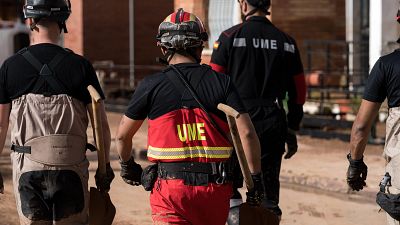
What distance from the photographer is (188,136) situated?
16.5 ft

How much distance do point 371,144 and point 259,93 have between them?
902 centimetres

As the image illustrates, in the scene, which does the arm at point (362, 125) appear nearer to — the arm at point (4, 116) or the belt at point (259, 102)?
the belt at point (259, 102)

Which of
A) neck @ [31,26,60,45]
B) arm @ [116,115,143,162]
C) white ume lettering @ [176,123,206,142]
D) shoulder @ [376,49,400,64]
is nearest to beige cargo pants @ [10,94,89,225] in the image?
neck @ [31,26,60,45]

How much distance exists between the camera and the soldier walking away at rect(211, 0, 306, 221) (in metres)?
7.28

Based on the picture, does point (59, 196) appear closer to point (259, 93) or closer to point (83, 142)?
point (83, 142)

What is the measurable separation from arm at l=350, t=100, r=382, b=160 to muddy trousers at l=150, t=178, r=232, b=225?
1118 millimetres

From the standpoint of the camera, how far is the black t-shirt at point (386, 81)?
5.56 metres

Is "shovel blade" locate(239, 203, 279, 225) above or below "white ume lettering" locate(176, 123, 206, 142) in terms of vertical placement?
below

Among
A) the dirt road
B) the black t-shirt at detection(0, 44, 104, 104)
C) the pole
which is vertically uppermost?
the black t-shirt at detection(0, 44, 104, 104)

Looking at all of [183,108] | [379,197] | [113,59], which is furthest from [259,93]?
[113,59]

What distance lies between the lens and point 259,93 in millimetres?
7301

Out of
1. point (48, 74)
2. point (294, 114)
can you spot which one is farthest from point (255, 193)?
point (294, 114)

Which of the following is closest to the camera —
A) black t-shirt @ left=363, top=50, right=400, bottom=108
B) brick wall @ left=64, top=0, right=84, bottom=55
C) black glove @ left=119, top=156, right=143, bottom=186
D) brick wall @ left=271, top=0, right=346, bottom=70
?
black glove @ left=119, top=156, right=143, bottom=186

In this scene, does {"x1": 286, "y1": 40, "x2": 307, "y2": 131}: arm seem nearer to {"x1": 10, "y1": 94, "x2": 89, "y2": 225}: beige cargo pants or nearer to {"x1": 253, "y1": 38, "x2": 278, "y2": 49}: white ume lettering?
{"x1": 253, "y1": 38, "x2": 278, "y2": 49}: white ume lettering
